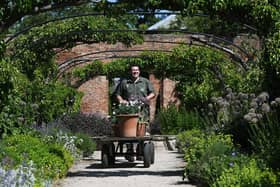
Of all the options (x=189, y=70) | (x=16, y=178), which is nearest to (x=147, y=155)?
(x=16, y=178)

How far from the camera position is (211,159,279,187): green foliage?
6.86 m

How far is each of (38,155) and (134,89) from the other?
3.49 metres

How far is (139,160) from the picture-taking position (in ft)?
45.5

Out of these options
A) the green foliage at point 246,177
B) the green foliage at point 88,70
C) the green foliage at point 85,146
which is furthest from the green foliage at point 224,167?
the green foliage at point 88,70

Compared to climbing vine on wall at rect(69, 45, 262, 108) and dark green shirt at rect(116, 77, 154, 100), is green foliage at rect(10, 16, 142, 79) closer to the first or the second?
climbing vine on wall at rect(69, 45, 262, 108)

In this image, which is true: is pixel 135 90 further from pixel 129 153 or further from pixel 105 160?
pixel 105 160

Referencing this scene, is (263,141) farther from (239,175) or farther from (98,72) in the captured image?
(98,72)

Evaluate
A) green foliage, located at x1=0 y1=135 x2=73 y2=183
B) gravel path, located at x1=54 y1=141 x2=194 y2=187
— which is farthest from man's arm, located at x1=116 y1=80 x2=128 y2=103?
green foliage, located at x1=0 y1=135 x2=73 y2=183

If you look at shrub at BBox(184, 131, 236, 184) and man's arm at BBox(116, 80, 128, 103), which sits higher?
man's arm at BBox(116, 80, 128, 103)

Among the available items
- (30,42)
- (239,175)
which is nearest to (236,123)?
(239,175)

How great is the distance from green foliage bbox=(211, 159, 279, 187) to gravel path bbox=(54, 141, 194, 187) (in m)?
1.61

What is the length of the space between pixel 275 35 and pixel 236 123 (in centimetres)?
263

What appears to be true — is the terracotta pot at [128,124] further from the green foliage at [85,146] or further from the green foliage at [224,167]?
the green foliage at [85,146]

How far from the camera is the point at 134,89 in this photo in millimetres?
12609
